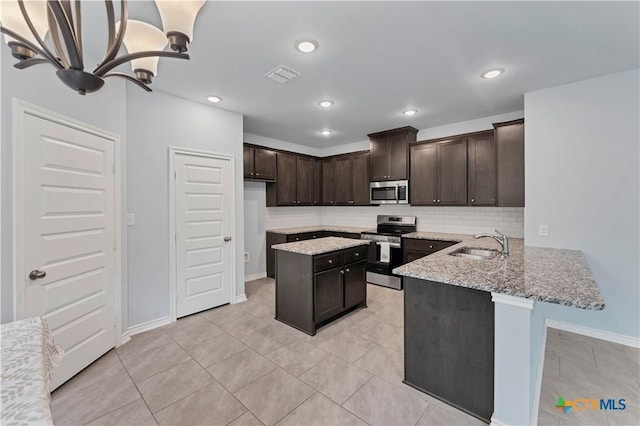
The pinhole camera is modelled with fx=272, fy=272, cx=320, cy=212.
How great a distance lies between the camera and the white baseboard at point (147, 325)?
2912mm

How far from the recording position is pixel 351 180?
540 centimetres

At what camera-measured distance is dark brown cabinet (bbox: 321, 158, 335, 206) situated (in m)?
5.71

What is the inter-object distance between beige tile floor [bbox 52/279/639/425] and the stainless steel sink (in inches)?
39.0

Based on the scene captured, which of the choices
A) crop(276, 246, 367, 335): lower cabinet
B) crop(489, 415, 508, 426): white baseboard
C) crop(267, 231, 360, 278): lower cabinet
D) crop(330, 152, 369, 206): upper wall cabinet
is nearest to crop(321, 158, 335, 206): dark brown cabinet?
crop(330, 152, 369, 206): upper wall cabinet

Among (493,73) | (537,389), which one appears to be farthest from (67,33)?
(537,389)

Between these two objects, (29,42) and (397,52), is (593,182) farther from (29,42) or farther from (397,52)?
(29,42)

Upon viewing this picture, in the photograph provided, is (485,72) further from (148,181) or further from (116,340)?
(116,340)

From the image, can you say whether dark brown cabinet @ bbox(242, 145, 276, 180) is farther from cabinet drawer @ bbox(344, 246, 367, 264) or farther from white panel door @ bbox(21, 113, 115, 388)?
cabinet drawer @ bbox(344, 246, 367, 264)

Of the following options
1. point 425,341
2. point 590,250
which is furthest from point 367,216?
point 425,341

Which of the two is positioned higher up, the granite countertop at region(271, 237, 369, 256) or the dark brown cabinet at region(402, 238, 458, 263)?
the granite countertop at region(271, 237, 369, 256)

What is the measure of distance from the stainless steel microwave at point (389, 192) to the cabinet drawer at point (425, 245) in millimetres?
709

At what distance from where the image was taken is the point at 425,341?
199 centimetres

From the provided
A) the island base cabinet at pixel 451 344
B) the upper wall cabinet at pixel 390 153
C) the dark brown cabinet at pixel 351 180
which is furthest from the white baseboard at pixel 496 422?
the dark brown cabinet at pixel 351 180

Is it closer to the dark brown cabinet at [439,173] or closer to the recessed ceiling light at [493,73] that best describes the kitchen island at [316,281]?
the dark brown cabinet at [439,173]
